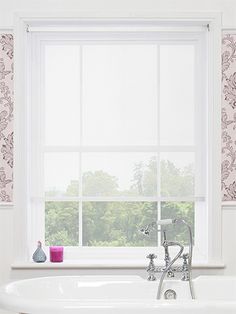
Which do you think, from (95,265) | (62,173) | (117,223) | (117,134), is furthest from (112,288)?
(117,134)

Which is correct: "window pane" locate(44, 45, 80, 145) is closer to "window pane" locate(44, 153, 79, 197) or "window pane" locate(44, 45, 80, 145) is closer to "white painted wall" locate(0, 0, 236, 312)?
"window pane" locate(44, 153, 79, 197)

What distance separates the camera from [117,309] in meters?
2.78

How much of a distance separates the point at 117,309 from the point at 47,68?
1.77 metres

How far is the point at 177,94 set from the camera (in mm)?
3951

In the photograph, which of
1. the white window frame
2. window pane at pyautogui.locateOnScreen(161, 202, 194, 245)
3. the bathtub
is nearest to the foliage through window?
window pane at pyautogui.locateOnScreen(161, 202, 194, 245)

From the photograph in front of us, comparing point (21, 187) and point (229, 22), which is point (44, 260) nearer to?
point (21, 187)

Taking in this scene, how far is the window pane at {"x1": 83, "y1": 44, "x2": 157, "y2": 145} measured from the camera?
396 cm

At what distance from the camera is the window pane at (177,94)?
394 cm

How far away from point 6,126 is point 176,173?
1088mm

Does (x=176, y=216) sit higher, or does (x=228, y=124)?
(x=228, y=124)

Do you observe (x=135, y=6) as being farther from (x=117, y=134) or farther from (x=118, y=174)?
(x=118, y=174)

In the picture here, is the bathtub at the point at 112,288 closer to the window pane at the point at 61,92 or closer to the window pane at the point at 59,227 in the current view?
the window pane at the point at 59,227

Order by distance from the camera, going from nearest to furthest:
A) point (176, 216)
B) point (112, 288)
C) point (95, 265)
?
point (112, 288) < point (95, 265) < point (176, 216)

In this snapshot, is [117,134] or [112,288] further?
[117,134]
